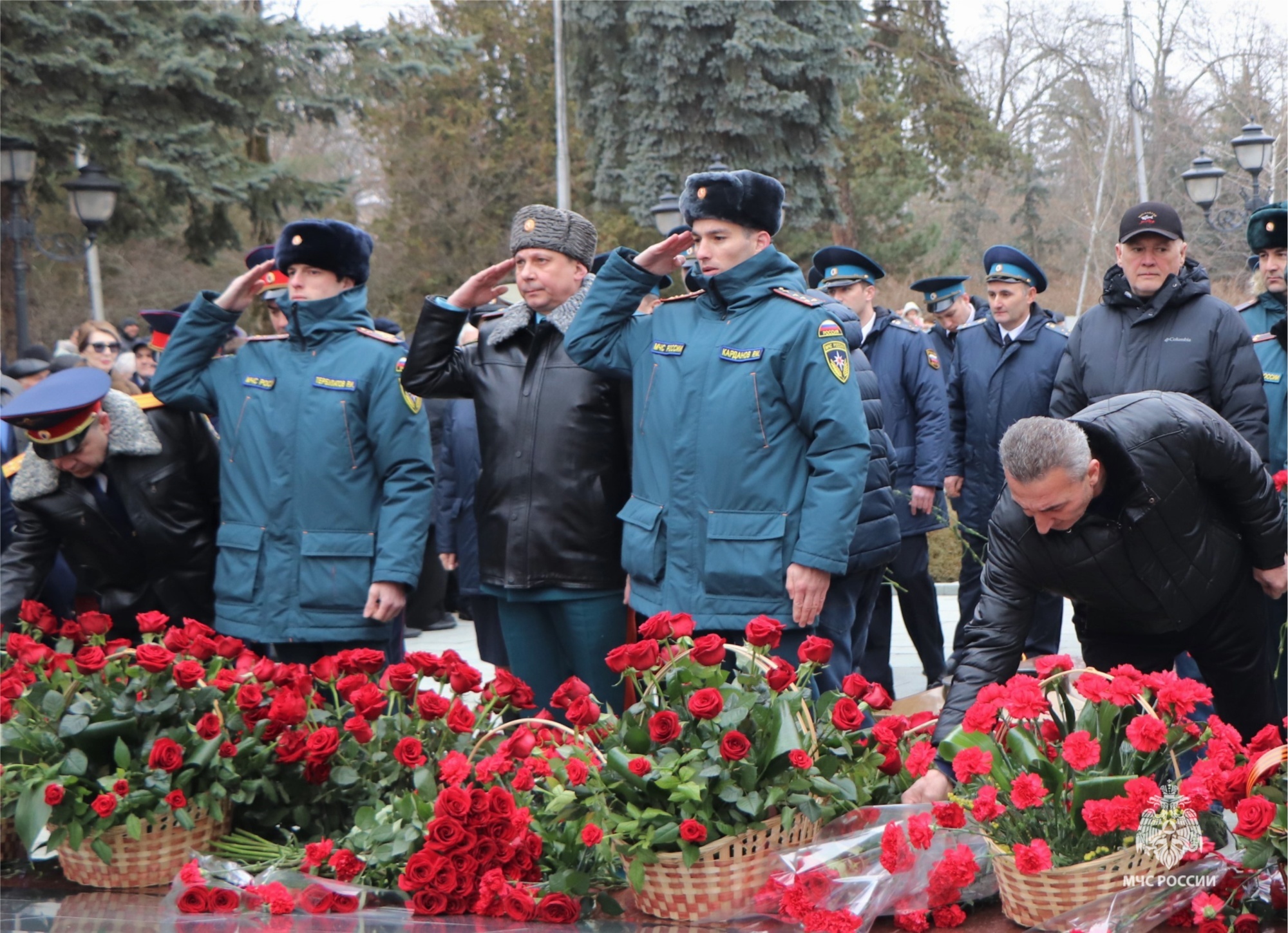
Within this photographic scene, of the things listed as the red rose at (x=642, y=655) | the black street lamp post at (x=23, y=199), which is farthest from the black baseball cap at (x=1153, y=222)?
the black street lamp post at (x=23, y=199)

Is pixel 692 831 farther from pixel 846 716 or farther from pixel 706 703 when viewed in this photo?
pixel 846 716

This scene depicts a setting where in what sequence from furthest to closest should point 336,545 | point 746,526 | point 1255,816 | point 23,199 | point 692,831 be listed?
point 23,199 < point 336,545 < point 746,526 < point 692,831 < point 1255,816

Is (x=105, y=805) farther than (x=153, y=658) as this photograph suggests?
No

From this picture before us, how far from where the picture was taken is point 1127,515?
3.65 meters

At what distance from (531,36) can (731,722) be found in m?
31.6

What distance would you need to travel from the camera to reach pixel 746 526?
163 inches

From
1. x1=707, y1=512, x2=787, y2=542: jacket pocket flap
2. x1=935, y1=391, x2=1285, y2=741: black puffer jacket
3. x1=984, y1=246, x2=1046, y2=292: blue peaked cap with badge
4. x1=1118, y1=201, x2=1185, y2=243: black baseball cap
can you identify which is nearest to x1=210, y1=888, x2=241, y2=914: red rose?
x1=707, y1=512, x2=787, y2=542: jacket pocket flap

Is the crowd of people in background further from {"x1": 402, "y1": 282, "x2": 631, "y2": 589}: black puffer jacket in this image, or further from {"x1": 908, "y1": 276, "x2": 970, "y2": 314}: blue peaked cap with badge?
{"x1": 908, "y1": 276, "x2": 970, "y2": 314}: blue peaked cap with badge

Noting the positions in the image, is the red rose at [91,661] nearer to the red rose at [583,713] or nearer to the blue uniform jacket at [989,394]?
the red rose at [583,713]

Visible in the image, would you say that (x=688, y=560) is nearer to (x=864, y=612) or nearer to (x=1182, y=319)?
(x=864, y=612)

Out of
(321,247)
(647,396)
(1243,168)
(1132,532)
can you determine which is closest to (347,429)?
(321,247)

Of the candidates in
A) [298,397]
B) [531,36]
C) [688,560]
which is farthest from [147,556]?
[531,36]

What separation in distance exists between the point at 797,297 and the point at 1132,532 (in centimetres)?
123

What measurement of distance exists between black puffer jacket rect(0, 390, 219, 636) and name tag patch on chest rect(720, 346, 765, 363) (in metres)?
1.87
